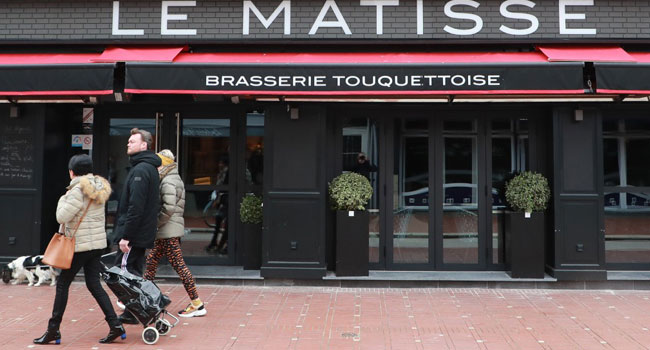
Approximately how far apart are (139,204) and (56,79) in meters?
3.00

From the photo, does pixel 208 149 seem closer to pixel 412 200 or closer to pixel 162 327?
pixel 412 200

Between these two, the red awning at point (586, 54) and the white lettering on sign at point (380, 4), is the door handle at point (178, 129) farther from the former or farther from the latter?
the red awning at point (586, 54)

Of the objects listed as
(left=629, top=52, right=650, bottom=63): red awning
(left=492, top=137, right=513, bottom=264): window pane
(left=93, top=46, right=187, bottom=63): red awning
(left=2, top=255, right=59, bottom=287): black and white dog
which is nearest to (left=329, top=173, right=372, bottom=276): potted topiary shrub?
(left=492, top=137, right=513, bottom=264): window pane

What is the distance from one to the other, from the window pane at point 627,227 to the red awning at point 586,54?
6.98 ft

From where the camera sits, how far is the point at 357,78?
24.0ft

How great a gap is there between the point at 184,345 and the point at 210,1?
5.19 m

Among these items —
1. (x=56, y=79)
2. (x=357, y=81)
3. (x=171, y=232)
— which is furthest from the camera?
(x=56, y=79)

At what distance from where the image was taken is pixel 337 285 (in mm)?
7852

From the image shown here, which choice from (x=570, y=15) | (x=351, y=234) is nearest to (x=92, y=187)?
(x=351, y=234)

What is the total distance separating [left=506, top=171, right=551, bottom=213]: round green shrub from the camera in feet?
25.5

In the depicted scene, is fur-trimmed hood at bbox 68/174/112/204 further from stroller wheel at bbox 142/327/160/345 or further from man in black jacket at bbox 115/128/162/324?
stroller wheel at bbox 142/327/160/345

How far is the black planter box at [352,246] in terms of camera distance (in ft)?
26.0

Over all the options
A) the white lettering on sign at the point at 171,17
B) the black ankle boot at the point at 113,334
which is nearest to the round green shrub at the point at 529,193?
the white lettering on sign at the point at 171,17

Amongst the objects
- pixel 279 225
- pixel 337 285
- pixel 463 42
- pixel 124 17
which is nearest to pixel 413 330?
pixel 337 285
